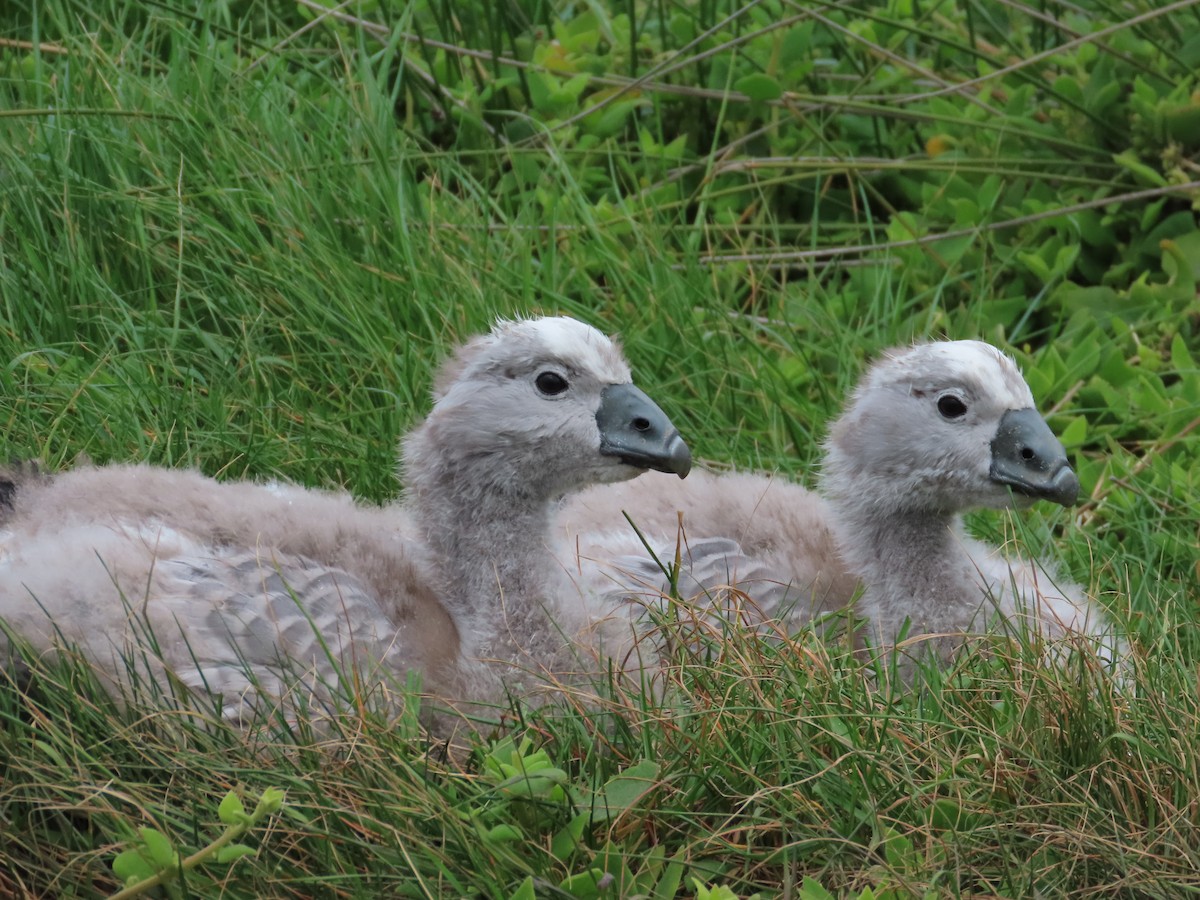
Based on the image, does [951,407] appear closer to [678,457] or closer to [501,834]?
[678,457]

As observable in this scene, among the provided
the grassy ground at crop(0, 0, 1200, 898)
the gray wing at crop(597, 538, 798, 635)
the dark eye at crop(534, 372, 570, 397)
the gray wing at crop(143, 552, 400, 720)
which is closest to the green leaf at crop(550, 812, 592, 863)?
the grassy ground at crop(0, 0, 1200, 898)

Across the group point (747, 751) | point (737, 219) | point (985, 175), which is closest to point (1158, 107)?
point (985, 175)

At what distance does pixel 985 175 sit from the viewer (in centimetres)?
609

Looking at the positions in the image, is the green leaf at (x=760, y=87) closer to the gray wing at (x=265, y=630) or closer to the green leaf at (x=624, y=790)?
the gray wing at (x=265, y=630)

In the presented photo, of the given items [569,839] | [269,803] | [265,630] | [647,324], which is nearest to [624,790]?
[569,839]

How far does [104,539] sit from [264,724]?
612 mm

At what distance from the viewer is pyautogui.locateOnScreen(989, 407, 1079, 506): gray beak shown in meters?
3.65

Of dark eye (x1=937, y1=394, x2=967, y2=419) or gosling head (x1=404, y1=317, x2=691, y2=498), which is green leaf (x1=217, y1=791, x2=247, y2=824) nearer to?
gosling head (x1=404, y1=317, x2=691, y2=498)

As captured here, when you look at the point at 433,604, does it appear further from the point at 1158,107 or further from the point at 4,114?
the point at 1158,107

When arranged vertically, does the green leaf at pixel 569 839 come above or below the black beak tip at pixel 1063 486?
below

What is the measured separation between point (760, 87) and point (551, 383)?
268 centimetres

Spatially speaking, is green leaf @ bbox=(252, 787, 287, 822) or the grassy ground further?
the grassy ground

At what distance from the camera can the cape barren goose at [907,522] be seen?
372 cm

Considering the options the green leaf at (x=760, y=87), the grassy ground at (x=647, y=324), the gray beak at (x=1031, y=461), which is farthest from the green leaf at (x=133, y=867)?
the green leaf at (x=760, y=87)
